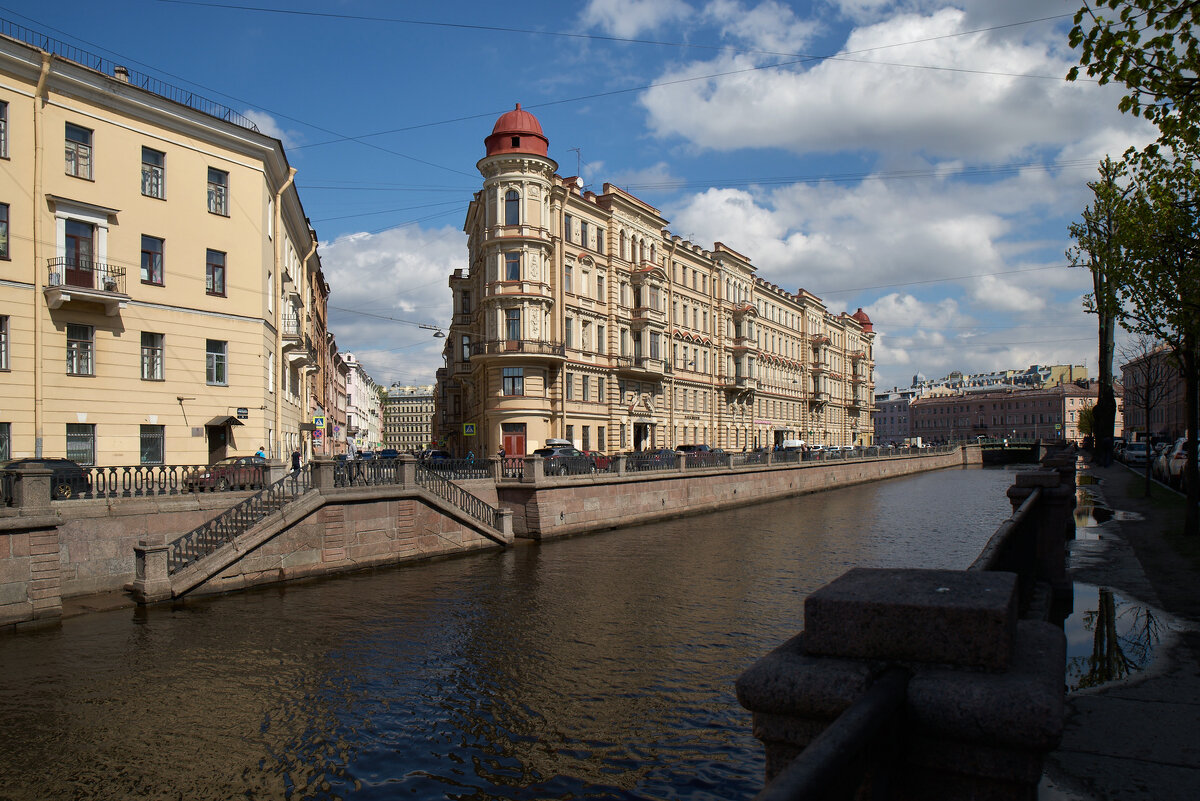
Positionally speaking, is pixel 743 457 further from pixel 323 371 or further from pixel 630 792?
pixel 630 792

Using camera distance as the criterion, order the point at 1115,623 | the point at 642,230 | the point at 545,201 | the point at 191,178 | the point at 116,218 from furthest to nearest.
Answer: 1. the point at 642,230
2. the point at 545,201
3. the point at 191,178
4. the point at 116,218
5. the point at 1115,623

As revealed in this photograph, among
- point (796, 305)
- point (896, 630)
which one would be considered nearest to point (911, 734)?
point (896, 630)

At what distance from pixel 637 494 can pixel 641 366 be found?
19.4 meters

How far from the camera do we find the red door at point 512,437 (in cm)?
4394

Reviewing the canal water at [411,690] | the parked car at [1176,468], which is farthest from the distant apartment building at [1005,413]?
the canal water at [411,690]

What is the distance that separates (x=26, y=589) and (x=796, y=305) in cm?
7951

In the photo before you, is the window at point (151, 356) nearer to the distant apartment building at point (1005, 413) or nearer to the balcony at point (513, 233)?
the balcony at point (513, 233)

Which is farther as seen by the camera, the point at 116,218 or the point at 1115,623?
the point at 116,218

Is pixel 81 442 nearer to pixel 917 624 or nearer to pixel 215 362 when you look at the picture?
pixel 215 362

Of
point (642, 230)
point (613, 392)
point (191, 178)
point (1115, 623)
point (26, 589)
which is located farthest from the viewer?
point (642, 230)

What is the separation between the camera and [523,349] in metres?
43.2

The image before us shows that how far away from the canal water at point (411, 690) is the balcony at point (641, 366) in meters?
30.7

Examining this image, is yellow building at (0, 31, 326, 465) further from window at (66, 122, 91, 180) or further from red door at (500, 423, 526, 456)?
red door at (500, 423, 526, 456)

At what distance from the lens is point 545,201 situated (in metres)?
44.9
